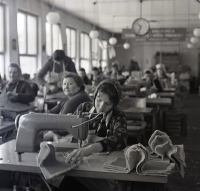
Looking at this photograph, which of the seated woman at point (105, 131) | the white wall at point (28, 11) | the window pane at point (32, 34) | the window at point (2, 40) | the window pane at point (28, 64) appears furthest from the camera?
the window pane at point (32, 34)

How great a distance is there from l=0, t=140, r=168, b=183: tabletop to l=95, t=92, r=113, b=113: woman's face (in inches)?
11.1

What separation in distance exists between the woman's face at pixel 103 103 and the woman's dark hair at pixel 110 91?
2 centimetres

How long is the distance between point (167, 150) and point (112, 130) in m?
0.39

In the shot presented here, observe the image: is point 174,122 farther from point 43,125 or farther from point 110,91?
point 43,125

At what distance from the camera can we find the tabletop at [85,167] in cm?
181

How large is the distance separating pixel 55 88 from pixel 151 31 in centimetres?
588

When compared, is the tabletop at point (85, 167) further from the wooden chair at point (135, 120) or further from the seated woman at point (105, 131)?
the wooden chair at point (135, 120)

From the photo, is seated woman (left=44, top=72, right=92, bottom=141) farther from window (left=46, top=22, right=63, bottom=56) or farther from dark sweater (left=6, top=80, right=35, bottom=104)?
window (left=46, top=22, right=63, bottom=56)

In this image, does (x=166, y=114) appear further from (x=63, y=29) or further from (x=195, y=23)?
(x=195, y=23)

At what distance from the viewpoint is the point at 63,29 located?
12.2 m

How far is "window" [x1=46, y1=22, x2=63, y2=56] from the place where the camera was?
11.2 meters

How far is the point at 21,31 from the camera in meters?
9.30

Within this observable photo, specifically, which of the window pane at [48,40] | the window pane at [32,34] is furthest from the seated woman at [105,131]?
the window pane at [48,40]

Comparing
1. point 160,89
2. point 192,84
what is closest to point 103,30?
point 192,84
